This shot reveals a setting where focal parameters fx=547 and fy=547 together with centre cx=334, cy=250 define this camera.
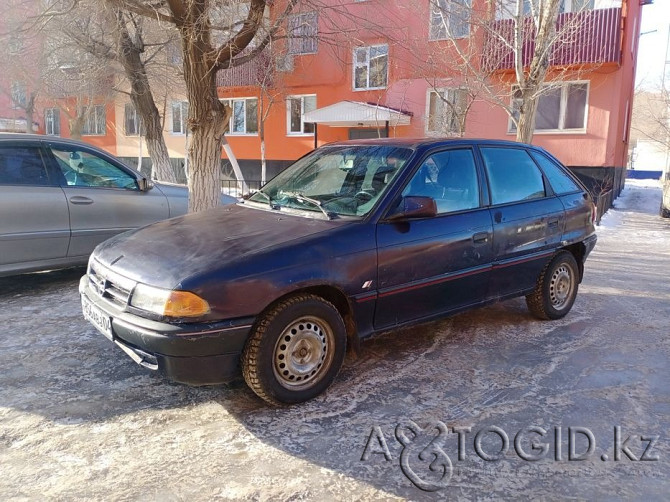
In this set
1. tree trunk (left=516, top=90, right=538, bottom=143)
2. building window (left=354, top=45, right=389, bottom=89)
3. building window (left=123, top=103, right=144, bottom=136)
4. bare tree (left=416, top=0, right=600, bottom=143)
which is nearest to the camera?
bare tree (left=416, top=0, right=600, bottom=143)

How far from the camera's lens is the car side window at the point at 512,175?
183 inches

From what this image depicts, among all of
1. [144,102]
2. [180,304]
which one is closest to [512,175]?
[180,304]

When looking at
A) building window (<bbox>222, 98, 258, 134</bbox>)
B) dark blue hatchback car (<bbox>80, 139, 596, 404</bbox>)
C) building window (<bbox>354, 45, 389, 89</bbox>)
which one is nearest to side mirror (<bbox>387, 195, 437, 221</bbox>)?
dark blue hatchback car (<bbox>80, 139, 596, 404</bbox>)

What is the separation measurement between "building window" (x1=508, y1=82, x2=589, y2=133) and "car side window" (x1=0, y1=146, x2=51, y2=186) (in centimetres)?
1302

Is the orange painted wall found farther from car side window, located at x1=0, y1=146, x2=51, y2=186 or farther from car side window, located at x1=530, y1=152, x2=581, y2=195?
car side window, located at x1=0, y1=146, x2=51, y2=186

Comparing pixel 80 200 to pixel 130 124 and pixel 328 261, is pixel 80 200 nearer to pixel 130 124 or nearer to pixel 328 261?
pixel 328 261

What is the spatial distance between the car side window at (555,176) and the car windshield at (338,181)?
1779 millimetres

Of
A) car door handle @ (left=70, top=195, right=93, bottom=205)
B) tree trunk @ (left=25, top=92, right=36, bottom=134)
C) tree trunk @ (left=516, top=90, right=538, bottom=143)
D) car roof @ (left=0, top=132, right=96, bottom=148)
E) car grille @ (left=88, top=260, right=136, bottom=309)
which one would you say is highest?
tree trunk @ (left=25, top=92, right=36, bottom=134)

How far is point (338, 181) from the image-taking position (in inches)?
169

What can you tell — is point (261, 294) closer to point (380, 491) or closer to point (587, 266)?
point (380, 491)

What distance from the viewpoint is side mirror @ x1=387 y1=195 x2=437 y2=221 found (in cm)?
376

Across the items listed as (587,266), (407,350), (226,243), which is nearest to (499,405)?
(407,350)

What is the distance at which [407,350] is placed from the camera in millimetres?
4512

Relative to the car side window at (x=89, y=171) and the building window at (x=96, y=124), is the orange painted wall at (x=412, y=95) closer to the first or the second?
the car side window at (x=89, y=171)
